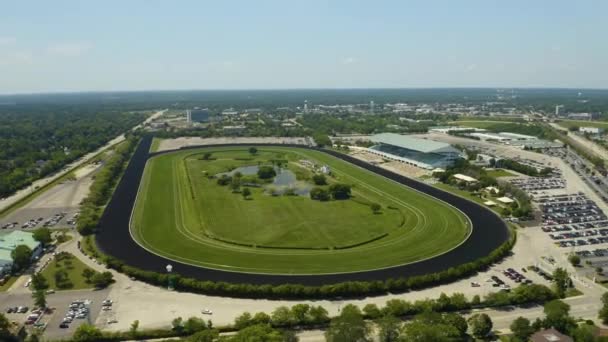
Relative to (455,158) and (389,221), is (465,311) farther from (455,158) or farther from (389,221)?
(455,158)

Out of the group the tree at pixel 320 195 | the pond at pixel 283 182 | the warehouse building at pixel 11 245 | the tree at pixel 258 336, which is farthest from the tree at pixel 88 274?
the pond at pixel 283 182

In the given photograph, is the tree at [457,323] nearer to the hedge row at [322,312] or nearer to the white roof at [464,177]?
the hedge row at [322,312]

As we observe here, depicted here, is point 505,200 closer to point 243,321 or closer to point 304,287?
point 304,287

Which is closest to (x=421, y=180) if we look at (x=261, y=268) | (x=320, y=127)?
(x=261, y=268)

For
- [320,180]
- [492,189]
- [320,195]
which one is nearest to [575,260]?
[492,189]

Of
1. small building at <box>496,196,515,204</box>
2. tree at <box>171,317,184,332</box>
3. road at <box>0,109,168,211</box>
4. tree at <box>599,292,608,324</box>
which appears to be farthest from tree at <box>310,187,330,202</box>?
road at <box>0,109,168,211</box>

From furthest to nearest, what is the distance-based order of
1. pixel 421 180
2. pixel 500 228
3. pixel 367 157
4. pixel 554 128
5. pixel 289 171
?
1. pixel 554 128
2. pixel 367 157
3. pixel 289 171
4. pixel 421 180
5. pixel 500 228
